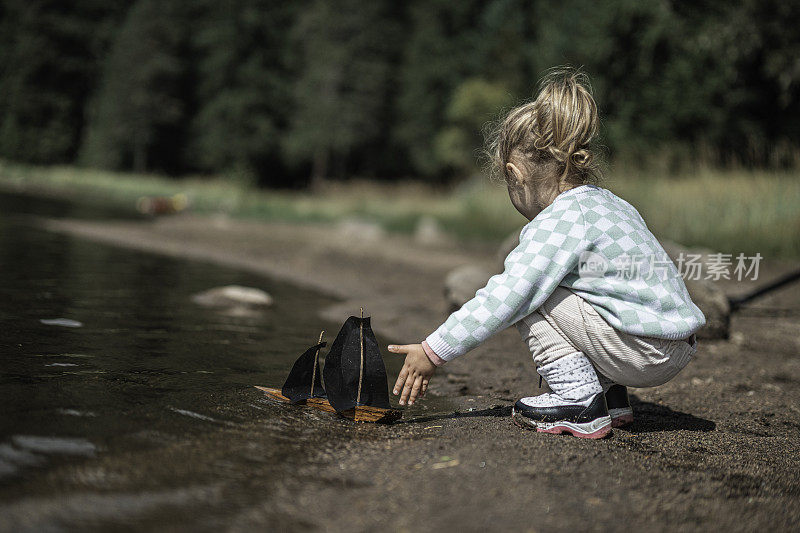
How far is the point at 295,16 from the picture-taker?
39.8 metres

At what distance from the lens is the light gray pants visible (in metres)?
2.46

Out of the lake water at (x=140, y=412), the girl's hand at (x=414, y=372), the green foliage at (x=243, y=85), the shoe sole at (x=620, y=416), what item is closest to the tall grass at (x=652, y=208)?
the shoe sole at (x=620, y=416)

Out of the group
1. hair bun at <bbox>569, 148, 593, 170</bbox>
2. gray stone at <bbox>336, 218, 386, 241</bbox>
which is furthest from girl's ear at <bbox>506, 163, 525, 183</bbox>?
gray stone at <bbox>336, 218, 386, 241</bbox>

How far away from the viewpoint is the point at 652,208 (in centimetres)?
1040

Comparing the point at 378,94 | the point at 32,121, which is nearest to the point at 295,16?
the point at 378,94

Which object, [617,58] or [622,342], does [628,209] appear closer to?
[622,342]

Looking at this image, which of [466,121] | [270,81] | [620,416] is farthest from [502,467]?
[270,81]

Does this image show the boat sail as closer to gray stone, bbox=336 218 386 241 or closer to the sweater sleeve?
the sweater sleeve

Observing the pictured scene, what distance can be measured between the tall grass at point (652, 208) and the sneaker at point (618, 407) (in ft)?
2.71

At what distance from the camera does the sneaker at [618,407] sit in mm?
2703

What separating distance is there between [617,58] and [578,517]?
57.9 feet

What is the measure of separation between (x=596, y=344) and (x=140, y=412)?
155 centimetres

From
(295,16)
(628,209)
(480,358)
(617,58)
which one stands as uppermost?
(295,16)

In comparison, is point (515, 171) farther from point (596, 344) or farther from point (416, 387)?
point (416, 387)
